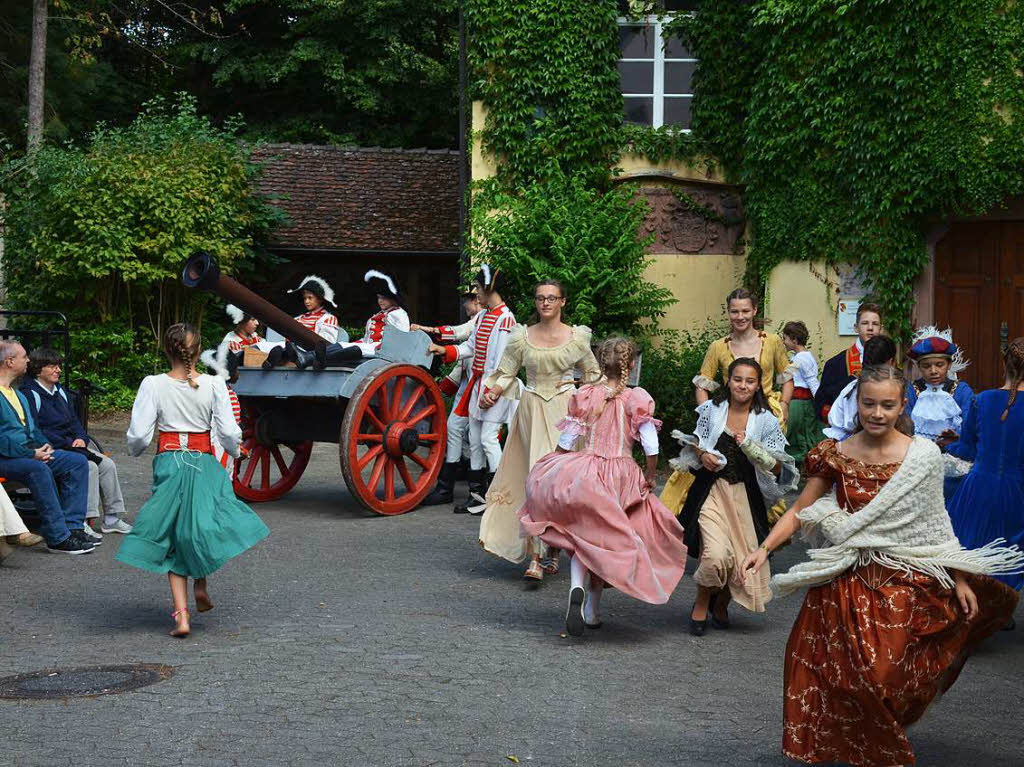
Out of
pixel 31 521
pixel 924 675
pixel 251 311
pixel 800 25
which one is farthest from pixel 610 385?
pixel 800 25

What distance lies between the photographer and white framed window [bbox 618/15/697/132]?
1658 centimetres

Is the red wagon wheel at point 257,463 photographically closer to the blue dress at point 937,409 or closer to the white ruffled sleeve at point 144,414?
the white ruffled sleeve at point 144,414

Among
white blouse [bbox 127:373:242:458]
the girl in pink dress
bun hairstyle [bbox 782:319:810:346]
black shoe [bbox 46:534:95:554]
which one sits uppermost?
bun hairstyle [bbox 782:319:810:346]

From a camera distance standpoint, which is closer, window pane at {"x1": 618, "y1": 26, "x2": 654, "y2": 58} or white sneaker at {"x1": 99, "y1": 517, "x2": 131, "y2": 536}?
white sneaker at {"x1": 99, "y1": 517, "x2": 131, "y2": 536}

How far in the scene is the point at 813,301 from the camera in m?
15.4

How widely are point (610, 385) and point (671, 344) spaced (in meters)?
9.43

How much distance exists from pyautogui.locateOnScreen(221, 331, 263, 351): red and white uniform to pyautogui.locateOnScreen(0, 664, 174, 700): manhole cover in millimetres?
5848

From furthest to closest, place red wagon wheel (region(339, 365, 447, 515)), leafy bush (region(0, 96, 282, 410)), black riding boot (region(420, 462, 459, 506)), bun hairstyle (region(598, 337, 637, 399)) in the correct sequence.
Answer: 1. leafy bush (region(0, 96, 282, 410))
2. black riding boot (region(420, 462, 459, 506))
3. red wagon wheel (region(339, 365, 447, 515))
4. bun hairstyle (region(598, 337, 637, 399))

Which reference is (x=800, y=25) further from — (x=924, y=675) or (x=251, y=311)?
(x=924, y=675)

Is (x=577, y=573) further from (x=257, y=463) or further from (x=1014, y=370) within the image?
(x=257, y=463)

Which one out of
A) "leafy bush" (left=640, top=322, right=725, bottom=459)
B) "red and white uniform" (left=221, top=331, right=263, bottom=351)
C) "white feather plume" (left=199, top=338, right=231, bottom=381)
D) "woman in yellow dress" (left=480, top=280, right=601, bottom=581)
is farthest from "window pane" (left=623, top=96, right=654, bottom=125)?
"woman in yellow dress" (left=480, top=280, right=601, bottom=581)

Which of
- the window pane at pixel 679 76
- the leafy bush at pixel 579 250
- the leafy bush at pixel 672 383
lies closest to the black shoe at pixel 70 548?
the leafy bush at pixel 672 383

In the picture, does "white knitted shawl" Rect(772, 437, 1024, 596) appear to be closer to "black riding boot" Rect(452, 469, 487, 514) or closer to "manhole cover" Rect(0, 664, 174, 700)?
"manhole cover" Rect(0, 664, 174, 700)

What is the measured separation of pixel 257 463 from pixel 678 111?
25.8 feet
